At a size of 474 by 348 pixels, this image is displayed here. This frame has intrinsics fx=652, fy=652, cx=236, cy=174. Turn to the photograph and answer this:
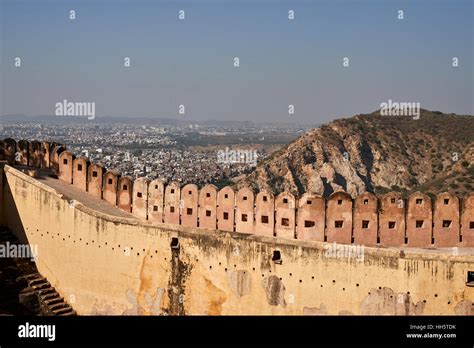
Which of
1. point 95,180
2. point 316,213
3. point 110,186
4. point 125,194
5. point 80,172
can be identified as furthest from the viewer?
point 80,172

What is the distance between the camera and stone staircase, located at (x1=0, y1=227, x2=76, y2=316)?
1694 cm

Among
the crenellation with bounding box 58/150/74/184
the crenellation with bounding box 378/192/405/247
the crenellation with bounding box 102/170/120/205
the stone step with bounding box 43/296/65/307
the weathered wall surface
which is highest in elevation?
the crenellation with bounding box 58/150/74/184

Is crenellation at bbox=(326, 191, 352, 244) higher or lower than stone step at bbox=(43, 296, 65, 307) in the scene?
higher

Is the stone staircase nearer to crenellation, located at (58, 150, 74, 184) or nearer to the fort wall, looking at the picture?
the fort wall

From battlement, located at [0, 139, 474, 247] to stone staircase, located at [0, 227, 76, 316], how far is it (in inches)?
122

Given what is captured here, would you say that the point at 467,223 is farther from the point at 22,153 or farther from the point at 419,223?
the point at 22,153

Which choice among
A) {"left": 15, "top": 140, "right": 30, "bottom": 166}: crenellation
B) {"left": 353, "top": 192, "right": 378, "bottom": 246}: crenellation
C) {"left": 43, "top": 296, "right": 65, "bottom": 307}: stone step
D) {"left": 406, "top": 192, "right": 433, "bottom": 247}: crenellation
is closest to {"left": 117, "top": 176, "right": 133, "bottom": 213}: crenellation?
{"left": 43, "top": 296, "right": 65, "bottom": 307}: stone step

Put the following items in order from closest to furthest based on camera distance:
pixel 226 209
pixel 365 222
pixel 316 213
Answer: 1. pixel 365 222
2. pixel 316 213
3. pixel 226 209

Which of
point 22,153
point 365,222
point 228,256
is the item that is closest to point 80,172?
point 22,153

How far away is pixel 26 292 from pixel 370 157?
40943 mm

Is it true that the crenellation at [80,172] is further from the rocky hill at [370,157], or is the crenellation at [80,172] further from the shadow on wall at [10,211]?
the rocky hill at [370,157]

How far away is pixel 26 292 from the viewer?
17.5 meters
